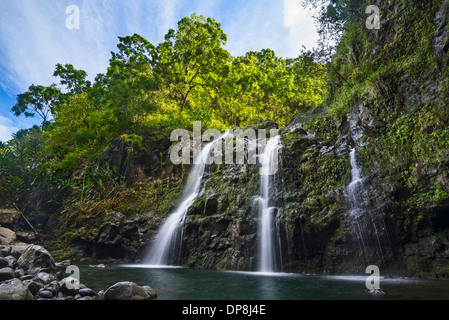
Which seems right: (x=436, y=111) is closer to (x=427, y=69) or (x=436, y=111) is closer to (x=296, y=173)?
(x=427, y=69)

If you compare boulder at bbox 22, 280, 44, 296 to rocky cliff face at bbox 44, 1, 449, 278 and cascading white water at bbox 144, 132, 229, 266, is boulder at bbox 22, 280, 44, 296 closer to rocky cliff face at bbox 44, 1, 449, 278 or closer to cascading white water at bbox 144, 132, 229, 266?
rocky cliff face at bbox 44, 1, 449, 278

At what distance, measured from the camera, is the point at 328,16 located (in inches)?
452

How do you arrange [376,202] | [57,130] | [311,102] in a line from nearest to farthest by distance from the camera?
[376,202], [57,130], [311,102]

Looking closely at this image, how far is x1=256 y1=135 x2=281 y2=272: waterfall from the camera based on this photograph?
714 centimetres

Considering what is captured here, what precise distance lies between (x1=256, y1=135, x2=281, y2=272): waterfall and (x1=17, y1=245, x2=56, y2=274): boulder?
5.61 m

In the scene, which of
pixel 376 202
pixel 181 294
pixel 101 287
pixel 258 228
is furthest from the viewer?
pixel 258 228

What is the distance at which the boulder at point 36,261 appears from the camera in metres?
5.26

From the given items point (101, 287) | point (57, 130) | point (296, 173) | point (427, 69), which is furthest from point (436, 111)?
point (57, 130)

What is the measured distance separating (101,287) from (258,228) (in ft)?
15.8

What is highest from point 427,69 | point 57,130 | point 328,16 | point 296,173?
point 328,16

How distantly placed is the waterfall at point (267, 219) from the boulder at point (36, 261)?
5.61m

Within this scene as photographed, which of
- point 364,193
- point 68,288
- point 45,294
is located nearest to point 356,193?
point 364,193

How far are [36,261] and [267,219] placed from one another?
6363 mm

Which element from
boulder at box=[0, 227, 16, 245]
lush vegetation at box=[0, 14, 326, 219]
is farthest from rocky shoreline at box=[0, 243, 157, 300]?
lush vegetation at box=[0, 14, 326, 219]
